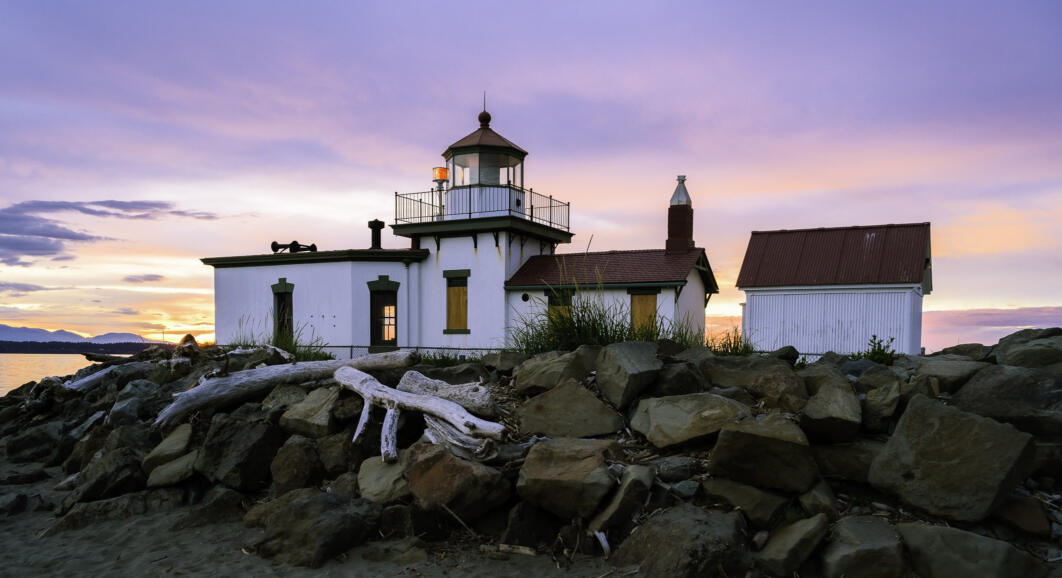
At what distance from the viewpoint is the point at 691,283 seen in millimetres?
20812

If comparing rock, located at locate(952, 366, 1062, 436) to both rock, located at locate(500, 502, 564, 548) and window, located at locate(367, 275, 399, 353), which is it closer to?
rock, located at locate(500, 502, 564, 548)

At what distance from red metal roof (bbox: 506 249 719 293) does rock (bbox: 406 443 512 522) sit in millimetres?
A: 13341

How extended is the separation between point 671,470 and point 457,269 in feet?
53.7

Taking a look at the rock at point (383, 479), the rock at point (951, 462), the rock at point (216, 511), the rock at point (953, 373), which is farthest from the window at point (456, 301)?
the rock at point (951, 462)

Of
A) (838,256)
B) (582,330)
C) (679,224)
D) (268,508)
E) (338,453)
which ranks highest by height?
(679,224)

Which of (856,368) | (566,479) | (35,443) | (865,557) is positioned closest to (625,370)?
(566,479)

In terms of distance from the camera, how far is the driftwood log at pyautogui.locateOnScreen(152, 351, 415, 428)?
8648 mm

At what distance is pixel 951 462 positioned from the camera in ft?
16.5

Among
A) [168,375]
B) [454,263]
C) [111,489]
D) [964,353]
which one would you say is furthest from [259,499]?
[454,263]

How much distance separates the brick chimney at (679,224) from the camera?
20.8 meters

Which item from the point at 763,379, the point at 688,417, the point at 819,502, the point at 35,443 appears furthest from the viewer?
the point at 35,443

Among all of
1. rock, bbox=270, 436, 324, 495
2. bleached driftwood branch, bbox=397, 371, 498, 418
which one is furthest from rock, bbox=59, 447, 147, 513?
bleached driftwood branch, bbox=397, 371, 498, 418

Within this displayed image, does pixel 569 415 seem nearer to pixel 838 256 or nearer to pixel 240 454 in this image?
pixel 240 454

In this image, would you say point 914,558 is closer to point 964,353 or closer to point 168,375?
point 964,353
